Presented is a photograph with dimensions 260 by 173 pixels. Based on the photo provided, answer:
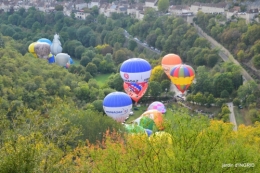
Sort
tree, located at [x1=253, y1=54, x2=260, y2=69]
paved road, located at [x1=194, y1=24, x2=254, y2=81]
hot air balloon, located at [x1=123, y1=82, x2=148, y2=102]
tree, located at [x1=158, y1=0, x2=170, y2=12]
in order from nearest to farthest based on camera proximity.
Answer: hot air balloon, located at [x1=123, y1=82, x2=148, y2=102] < tree, located at [x1=253, y1=54, x2=260, y2=69] < paved road, located at [x1=194, y1=24, x2=254, y2=81] < tree, located at [x1=158, y1=0, x2=170, y2=12]

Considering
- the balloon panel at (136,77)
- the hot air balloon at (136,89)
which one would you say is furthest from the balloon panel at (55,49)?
the balloon panel at (136,77)

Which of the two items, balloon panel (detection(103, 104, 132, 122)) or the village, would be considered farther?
the village

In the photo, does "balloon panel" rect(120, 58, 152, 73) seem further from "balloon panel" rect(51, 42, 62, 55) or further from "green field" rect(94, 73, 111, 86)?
"balloon panel" rect(51, 42, 62, 55)

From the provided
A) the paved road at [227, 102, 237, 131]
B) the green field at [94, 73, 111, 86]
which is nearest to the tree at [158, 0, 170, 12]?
the green field at [94, 73, 111, 86]

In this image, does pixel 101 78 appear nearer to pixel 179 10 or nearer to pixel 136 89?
pixel 136 89

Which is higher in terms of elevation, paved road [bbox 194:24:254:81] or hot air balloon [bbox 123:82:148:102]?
paved road [bbox 194:24:254:81]

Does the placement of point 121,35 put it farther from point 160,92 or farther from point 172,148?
point 172,148
